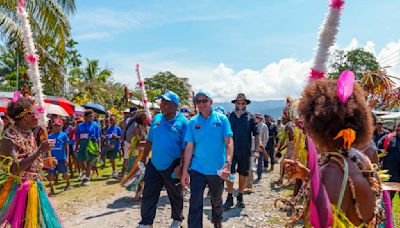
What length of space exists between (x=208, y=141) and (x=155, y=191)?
1.08 metres

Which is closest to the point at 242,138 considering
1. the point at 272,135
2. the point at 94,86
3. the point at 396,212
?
the point at 396,212

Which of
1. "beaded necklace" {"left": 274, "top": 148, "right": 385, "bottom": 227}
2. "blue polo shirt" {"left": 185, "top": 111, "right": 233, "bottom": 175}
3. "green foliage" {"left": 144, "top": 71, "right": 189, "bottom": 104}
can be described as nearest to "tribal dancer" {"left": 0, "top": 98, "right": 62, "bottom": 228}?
"blue polo shirt" {"left": 185, "top": 111, "right": 233, "bottom": 175}

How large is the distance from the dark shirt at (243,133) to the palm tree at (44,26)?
730 centimetres

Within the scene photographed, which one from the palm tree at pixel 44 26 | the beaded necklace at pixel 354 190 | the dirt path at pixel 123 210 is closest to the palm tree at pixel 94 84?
the palm tree at pixel 44 26

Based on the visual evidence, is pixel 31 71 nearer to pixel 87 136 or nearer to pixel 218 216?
pixel 218 216

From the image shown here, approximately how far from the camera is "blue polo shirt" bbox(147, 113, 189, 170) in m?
5.09

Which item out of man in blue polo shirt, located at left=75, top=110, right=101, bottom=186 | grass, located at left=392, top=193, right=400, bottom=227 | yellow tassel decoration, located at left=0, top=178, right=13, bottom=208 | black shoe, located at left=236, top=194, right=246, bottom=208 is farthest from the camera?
man in blue polo shirt, located at left=75, top=110, right=101, bottom=186

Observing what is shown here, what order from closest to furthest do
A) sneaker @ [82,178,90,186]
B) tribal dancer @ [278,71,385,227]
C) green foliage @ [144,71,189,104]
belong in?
1. tribal dancer @ [278,71,385,227]
2. sneaker @ [82,178,90,186]
3. green foliage @ [144,71,189,104]

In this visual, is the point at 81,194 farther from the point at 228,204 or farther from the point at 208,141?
the point at 208,141

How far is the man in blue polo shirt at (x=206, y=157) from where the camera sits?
464 cm

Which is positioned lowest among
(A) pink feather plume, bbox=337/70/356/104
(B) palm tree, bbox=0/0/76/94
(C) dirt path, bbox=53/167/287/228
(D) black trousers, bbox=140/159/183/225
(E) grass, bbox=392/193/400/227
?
(E) grass, bbox=392/193/400/227

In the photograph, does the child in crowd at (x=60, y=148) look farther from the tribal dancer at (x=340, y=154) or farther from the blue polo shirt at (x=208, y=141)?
the tribal dancer at (x=340, y=154)

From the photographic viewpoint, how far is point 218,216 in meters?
4.99

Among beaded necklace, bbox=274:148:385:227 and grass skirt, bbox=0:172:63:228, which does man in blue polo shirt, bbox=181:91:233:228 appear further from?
beaded necklace, bbox=274:148:385:227
